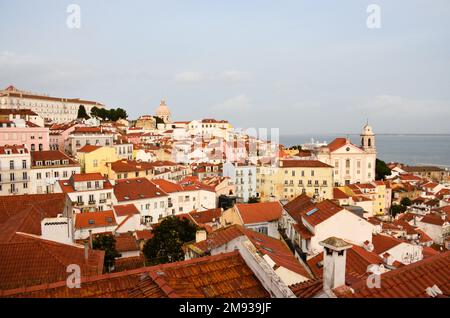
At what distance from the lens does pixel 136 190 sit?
27234 millimetres

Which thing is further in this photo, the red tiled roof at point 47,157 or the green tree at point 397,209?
the green tree at point 397,209

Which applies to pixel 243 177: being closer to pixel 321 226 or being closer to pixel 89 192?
pixel 89 192

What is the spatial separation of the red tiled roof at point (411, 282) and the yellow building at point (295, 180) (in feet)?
115

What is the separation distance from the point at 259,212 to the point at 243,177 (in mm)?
21745

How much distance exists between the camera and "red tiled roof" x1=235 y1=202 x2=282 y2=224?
16.4m

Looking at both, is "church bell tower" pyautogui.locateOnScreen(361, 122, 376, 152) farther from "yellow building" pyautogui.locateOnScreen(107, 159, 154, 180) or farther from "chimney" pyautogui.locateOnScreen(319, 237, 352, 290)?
"chimney" pyautogui.locateOnScreen(319, 237, 352, 290)

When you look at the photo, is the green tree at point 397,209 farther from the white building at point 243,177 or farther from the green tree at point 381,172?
the white building at point 243,177

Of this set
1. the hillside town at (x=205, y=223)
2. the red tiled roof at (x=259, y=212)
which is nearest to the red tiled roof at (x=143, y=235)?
the hillside town at (x=205, y=223)

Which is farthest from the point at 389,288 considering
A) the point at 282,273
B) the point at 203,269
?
the point at 282,273

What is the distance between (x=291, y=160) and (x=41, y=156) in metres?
26.4

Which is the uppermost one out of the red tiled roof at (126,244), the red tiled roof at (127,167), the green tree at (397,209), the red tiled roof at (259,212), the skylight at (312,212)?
the skylight at (312,212)

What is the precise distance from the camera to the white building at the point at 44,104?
6875 centimetres

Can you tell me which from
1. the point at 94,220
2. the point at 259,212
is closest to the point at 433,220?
the point at 259,212

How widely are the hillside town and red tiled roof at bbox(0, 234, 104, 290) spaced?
31 mm
